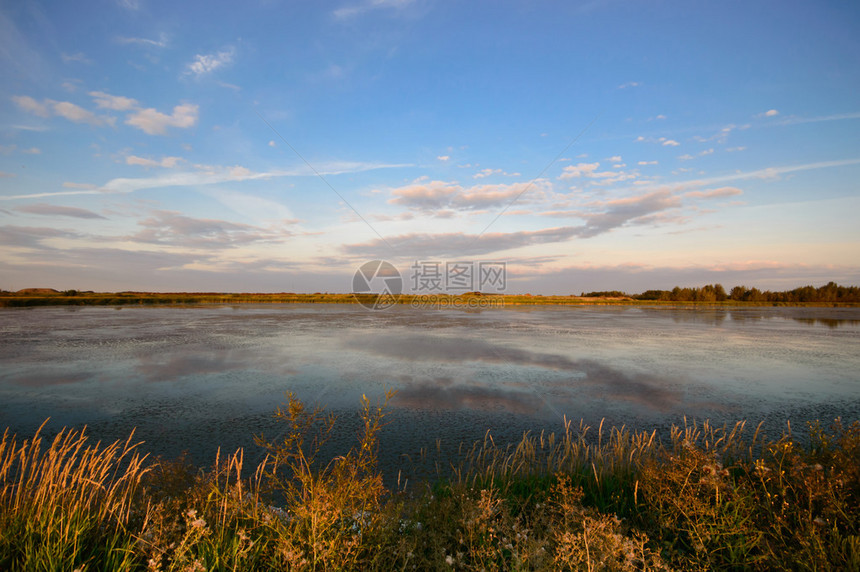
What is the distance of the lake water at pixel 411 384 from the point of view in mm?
7785

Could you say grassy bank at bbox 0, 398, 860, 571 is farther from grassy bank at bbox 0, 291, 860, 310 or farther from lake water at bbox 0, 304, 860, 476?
grassy bank at bbox 0, 291, 860, 310

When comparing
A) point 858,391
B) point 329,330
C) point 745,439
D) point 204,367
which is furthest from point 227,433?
point 329,330

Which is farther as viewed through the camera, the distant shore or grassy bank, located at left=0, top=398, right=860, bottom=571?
the distant shore

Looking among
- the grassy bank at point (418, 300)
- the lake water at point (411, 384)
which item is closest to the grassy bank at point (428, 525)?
the lake water at point (411, 384)

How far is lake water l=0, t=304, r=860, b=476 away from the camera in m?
7.79

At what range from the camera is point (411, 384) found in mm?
11133

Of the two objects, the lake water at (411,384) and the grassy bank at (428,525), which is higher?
the grassy bank at (428,525)

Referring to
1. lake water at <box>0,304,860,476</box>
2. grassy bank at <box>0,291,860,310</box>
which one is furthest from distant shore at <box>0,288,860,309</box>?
lake water at <box>0,304,860,476</box>

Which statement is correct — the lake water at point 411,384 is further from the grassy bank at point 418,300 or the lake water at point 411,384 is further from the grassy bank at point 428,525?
the grassy bank at point 418,300

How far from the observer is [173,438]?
274 inches

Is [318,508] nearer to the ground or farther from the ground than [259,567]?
farther from the ground

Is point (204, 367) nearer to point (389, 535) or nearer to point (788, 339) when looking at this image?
Answer: point (389, 535)

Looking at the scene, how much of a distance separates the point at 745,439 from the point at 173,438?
382 inches

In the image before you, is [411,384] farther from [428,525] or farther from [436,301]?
[436,301]
